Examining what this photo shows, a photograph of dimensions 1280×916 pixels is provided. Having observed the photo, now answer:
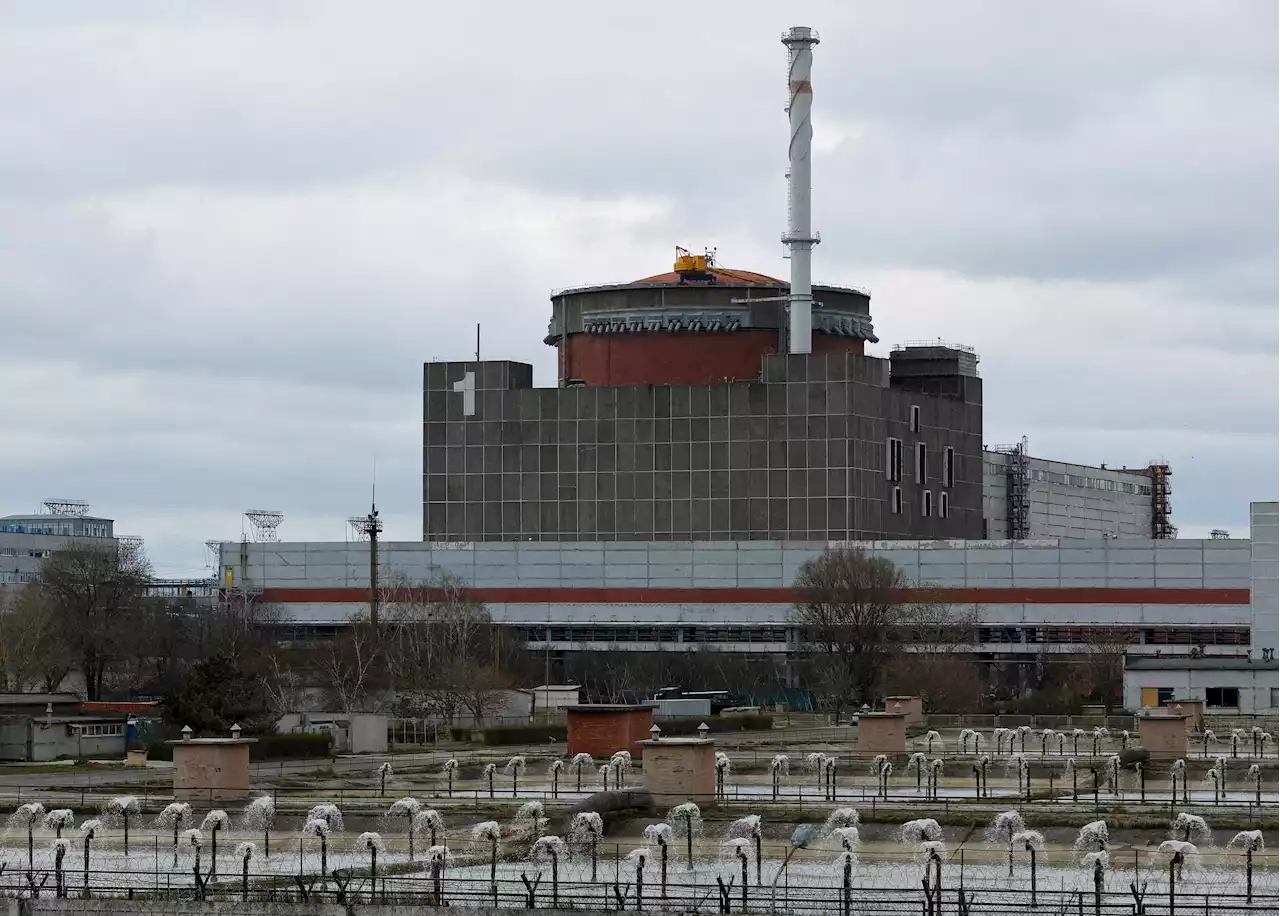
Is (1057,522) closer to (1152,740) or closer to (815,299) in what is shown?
(815,299)

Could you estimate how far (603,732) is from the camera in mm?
63281

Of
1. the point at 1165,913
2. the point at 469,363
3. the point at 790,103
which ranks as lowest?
the point at 1165,913

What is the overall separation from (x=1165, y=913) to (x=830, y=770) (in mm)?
19922

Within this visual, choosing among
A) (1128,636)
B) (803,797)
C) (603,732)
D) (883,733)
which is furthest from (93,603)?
(803,797)

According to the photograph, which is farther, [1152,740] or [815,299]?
[815,299]

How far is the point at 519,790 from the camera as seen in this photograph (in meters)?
54.4

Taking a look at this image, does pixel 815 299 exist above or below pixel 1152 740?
above

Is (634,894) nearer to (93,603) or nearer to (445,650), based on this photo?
(445,650)

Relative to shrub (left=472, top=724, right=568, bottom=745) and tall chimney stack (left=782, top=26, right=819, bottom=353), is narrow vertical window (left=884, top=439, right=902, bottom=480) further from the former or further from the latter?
shrub (left=472, top=724, right=568, bottom=745)

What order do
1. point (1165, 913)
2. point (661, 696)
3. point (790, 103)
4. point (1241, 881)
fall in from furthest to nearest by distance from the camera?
1. point (790, 103)
2. point (661, 696)
3. point (1241, 881)
4. point (1165, 913)

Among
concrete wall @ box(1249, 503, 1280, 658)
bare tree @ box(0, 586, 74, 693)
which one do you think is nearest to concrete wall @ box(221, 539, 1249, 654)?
concrete wall @ box(1249, 503, 1280, 658)

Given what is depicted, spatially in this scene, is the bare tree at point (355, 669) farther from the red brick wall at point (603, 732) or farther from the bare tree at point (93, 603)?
the red brick wall at point (603, 732)

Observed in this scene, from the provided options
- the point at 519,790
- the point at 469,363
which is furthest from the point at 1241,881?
the point at 469,363

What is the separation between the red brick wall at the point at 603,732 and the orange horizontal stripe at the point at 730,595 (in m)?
82.3
